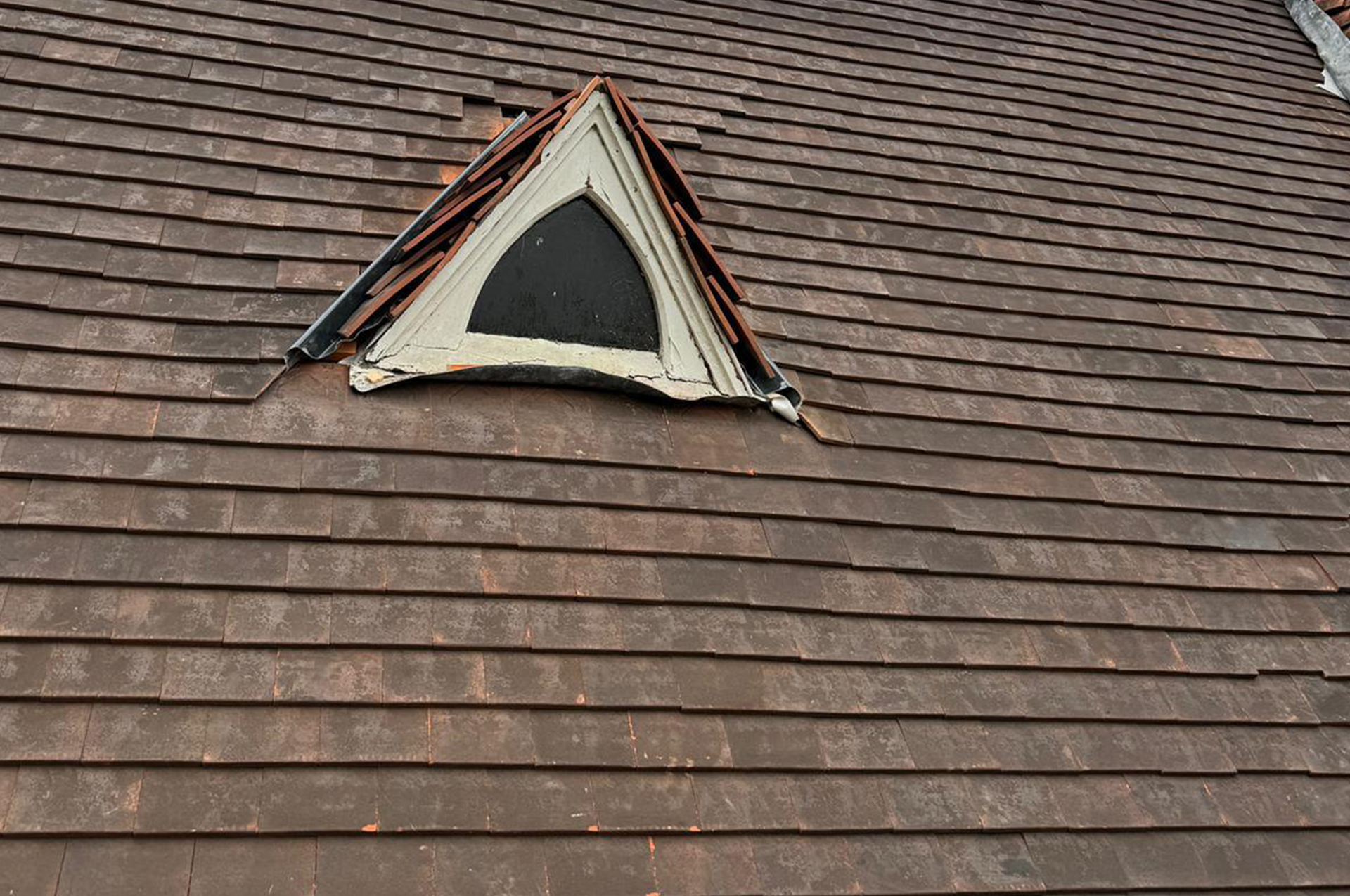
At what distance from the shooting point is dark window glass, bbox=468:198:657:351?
387 centimetres

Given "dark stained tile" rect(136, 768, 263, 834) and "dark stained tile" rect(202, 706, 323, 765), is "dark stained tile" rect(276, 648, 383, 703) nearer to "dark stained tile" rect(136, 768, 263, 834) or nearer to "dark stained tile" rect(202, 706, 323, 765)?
"dark stained tile" rect(202, 706, 323, 765)

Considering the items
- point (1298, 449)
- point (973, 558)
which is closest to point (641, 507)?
point (973, 558)

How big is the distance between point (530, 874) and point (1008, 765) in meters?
1.52

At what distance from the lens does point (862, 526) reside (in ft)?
12.9

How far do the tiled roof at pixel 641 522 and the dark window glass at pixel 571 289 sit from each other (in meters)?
0.25

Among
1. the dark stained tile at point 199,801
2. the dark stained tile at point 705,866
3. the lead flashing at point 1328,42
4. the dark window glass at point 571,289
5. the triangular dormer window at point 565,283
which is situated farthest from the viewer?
the lead flashing at point 1328,42

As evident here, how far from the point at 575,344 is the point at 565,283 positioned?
0.70 feet

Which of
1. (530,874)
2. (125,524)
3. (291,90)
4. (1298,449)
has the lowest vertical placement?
(530,874)

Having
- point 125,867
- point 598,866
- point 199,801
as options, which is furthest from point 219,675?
point 598,866

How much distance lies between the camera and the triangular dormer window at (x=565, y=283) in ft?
12.2

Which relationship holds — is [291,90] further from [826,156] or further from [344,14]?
[826,156]

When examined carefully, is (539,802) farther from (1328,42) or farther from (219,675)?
(1328,42)

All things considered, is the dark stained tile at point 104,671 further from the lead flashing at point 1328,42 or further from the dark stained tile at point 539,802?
the lead flashing at point 1328,42

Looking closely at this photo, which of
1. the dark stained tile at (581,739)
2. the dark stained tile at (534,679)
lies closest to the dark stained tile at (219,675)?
the dark stained tile at (534,679)
